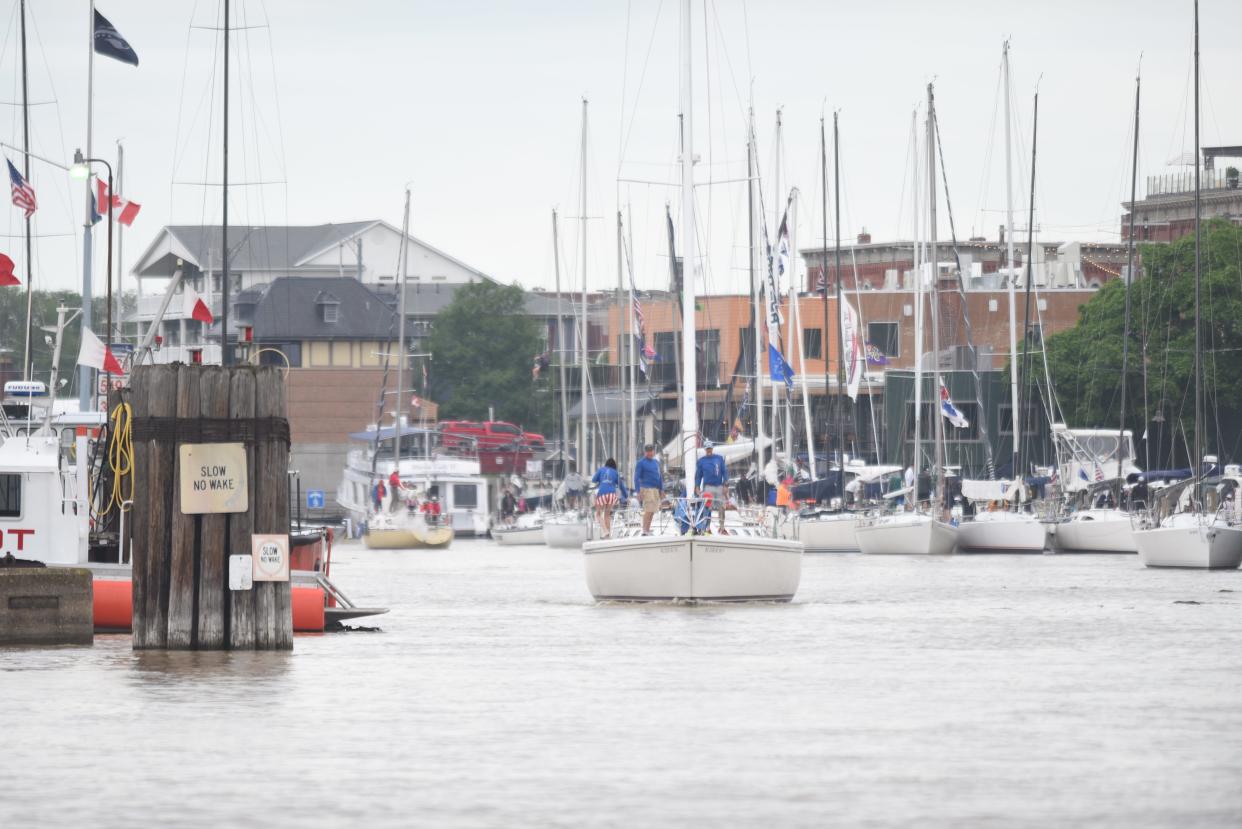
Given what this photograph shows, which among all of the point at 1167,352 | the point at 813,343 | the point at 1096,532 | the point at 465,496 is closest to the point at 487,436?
the point at 465,496

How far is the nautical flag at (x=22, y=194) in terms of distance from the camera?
4059cm

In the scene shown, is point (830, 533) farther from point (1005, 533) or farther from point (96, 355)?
point (96, 355)

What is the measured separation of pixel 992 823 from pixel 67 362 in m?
132

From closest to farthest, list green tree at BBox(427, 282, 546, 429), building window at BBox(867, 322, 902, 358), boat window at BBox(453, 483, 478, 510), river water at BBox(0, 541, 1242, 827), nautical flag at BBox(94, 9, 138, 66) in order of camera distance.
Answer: river water at BBox(0, 541, 1242, 827)
nautical flag at BBox(94, 9, 138, 66)
boat window at BBox(453, 483, 478, 510)
building window at BBox(867, 322, 902, 358)
green tree at BBox(427, 282, 546, 429)

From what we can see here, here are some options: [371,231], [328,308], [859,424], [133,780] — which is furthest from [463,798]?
[371,231]

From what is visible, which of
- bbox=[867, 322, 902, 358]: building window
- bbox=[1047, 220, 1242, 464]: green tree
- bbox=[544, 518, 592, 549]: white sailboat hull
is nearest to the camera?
bbox=[544, 518, 592, 549]: white sailboat hull

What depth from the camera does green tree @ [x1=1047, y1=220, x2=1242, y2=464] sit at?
91.8 metres

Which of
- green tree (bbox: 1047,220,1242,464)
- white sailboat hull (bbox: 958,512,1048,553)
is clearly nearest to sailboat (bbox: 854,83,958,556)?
white sailboat hull (bbox: 958,512,1048,553)

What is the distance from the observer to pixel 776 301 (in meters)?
62.3

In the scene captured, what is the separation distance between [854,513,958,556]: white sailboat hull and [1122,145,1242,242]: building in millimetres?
56716

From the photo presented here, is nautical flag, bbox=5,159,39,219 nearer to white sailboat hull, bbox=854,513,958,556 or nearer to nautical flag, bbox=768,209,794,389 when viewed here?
nautical flag, bbox=768,209,794,389

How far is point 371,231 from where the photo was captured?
157 meters

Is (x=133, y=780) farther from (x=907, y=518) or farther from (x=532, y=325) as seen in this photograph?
(x=532, y=325)

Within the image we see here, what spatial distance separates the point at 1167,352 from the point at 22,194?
2288 inches
